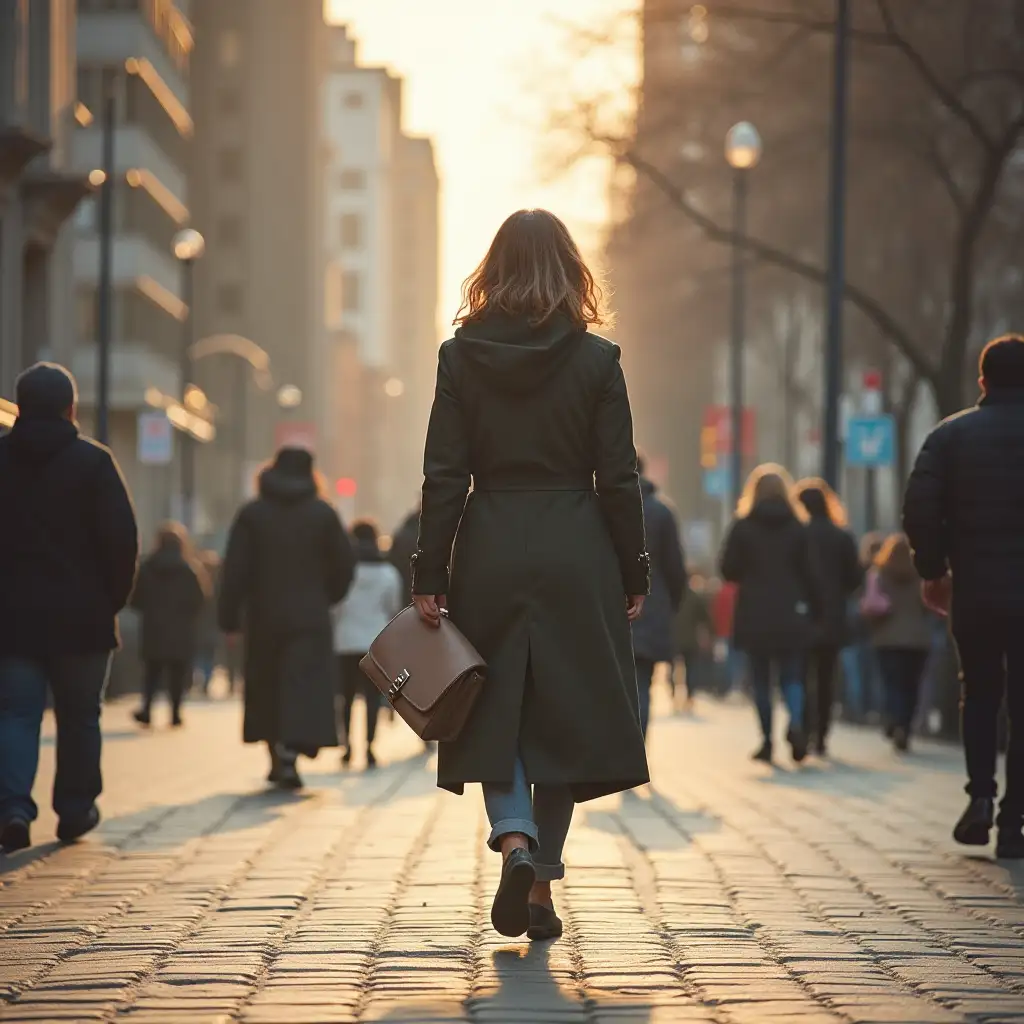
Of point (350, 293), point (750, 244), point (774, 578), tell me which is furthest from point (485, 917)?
point (350, 293)

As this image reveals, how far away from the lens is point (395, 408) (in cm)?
18738

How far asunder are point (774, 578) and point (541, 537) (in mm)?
10257

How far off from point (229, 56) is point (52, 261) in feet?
263

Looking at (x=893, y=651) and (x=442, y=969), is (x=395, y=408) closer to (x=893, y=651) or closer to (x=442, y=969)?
(x=893, y=651)

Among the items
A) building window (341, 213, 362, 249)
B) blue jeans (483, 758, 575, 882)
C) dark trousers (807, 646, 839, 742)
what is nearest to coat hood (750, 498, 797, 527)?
dark trousers (807, 646, 839, 742)

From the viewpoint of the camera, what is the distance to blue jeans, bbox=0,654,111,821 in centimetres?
1014

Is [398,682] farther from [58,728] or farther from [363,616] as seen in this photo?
[363,616]

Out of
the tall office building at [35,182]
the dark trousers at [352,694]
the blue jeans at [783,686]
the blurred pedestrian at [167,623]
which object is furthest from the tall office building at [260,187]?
the blue jeans at [783,686]

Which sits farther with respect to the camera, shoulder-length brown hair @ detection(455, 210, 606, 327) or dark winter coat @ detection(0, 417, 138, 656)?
dark winter coat @ detection(0, 417, 138, 656)

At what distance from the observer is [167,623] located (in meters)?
23.9

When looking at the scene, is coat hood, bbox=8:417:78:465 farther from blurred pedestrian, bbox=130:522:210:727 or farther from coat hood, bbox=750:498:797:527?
blurred pedestrian, bbox=130:522:210:727

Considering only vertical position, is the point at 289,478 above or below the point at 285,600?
above

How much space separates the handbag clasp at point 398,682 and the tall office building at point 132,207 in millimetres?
46218

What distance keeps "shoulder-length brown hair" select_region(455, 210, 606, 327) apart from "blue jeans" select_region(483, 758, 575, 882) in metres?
1.32
